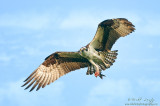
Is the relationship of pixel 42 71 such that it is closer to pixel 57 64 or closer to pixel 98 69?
pixel 57 64

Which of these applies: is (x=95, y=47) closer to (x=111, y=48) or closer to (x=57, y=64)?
(x=111, y=48)

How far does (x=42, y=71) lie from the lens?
11.9 metres

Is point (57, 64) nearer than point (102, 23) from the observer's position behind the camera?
No

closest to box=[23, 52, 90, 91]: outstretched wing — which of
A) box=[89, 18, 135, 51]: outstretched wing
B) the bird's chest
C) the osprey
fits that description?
the osprey

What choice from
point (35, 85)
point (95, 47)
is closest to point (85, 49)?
point (95, 47)

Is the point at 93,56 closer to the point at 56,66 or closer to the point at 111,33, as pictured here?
the point at 111,33

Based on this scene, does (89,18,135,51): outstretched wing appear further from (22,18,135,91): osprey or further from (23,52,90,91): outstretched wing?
(23,52,90,91): outstretched wing

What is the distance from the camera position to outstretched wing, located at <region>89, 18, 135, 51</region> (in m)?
11.2

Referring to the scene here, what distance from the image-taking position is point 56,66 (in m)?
12.0

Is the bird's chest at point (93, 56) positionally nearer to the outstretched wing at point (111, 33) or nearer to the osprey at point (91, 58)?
the osprey at point (91, 58)

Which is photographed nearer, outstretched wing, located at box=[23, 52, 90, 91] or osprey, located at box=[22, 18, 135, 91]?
osprey, located at box=[22, 18, 135, 91]

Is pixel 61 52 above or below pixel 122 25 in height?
below

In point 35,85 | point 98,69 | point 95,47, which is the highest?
point 95,47

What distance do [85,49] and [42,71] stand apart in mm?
2099
